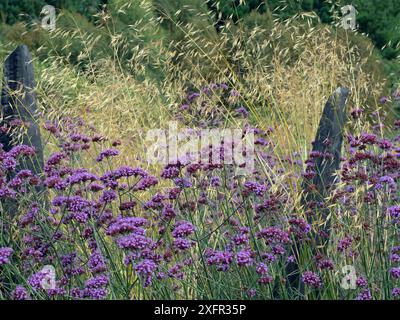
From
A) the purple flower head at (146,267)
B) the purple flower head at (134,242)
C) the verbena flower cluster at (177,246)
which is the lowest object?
the verbena flower cluster at (177,246)

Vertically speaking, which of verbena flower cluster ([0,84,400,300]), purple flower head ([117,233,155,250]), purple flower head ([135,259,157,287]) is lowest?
verbena flower cluster ([0,84,400,300])

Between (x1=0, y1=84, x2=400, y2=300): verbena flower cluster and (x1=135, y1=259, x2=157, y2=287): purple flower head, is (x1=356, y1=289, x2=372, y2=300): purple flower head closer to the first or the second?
(x1=0, y1=84, x2=400, y2=300): verbena flower cluster

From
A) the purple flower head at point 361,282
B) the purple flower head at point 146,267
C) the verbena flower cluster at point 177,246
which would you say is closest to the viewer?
the purple flower head at point 146,267

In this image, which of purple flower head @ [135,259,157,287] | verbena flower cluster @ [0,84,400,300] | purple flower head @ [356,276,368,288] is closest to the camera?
purple flower head @ [135,259,157,287]

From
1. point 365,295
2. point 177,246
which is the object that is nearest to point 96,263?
point 177,246

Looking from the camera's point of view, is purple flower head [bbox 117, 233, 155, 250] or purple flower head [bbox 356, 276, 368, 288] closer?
purple flower head [bbox 117, 233, 155, 250]

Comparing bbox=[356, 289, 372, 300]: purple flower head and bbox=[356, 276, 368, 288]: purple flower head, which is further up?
bbox=[356, 289, 372, 300]: purple flower head

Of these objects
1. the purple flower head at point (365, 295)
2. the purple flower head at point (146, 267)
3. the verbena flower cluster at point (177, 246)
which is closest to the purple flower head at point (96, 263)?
the verbena flower cluster at point (177, 246)

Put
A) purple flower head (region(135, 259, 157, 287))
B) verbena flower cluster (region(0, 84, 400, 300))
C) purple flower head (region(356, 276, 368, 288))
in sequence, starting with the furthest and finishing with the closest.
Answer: purple flower head (region(356, 276, 368, 288)), verbena flower cluster (region(0, 84, 400, 300)), purple flower head (region(135, 259, 157, 287))

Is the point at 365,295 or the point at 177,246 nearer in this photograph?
the point at 177,246

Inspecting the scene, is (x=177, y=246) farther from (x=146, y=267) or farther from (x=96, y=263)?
(x=96, y=263)

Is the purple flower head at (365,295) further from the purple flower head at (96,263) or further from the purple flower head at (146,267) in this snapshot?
the purple flower head at (96,263)

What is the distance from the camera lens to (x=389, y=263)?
2887mm

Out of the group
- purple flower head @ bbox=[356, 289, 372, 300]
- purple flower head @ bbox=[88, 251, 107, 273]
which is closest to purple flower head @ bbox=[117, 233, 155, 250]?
purple flower head @ bbox=[88, 251, 107, 273]
